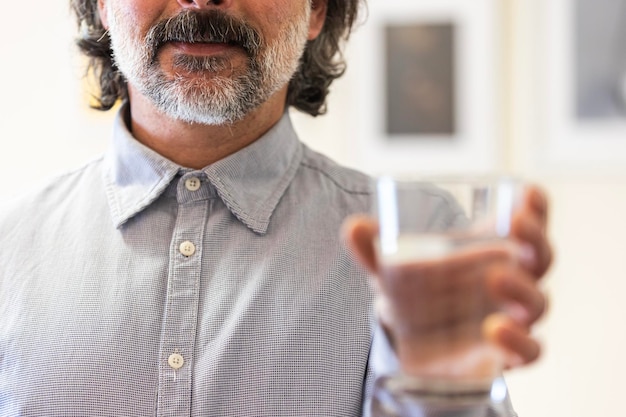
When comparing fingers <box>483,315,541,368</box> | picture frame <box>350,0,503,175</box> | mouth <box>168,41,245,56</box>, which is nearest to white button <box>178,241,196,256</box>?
mouth <box>168,41,245,56</box>

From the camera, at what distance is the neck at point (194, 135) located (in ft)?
4.50

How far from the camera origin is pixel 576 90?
7.91 ft

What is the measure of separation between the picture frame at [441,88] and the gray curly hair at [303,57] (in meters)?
0.71

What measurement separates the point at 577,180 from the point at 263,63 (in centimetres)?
130

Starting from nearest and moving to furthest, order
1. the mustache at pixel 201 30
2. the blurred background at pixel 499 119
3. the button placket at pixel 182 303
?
the button placket at pixel 182 303, the mustache at pixel 201 30, the blurred background at pixel 499 119

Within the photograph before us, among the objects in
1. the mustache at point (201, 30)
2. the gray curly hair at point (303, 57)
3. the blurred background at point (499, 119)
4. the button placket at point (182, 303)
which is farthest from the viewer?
the blurred background at point (499, 119)

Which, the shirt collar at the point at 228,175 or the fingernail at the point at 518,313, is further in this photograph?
the shirt collar at the point at 228,175

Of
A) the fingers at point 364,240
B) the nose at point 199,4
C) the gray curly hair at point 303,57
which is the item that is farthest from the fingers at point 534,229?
the gray curly hair at point 303,57

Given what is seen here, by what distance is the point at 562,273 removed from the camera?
240 centimetres

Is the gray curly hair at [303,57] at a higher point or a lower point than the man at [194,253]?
higher

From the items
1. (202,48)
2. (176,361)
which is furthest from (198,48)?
(176,361)

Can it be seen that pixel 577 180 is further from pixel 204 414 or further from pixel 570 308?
pixel 204 414

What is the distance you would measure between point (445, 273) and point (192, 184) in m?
0.64

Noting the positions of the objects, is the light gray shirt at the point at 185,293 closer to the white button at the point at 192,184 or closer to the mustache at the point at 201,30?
the white button at the point at 192,184
